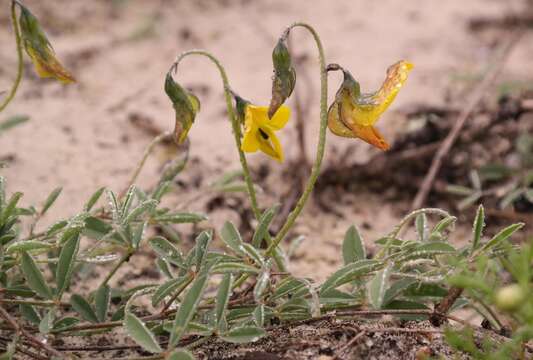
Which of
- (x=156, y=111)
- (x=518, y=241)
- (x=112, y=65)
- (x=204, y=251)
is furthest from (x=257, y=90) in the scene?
(x=204, y=251)

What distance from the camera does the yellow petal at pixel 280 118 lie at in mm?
1354

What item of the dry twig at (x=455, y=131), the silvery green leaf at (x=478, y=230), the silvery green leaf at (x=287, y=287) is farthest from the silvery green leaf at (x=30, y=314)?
the dry twig at (x=455, y=131)

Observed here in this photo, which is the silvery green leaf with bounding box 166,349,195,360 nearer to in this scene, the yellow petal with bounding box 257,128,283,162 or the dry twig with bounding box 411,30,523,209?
the yellow petal with bounding box 257,128,283,162

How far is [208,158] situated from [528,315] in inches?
59.6

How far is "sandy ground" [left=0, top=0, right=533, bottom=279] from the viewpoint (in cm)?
220

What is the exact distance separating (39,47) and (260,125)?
0.49 metres

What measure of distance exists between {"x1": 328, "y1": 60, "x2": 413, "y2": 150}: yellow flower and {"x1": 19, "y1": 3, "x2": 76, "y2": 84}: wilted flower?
58 cm

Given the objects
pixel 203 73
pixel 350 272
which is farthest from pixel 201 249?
pixel 203 73

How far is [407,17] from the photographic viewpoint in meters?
3.25

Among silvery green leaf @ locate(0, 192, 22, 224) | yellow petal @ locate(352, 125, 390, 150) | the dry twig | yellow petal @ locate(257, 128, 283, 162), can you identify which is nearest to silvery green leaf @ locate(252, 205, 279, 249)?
yellow petal @ locate(257, 128, 283, 162)

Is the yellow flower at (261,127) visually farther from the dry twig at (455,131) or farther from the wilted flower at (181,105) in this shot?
the dry twig at (455,131)

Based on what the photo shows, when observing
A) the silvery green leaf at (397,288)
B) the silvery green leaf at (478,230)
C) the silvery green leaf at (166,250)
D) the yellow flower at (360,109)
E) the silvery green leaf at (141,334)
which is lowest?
the silvery green leaf at (141,334)

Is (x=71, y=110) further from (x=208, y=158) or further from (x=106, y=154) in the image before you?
(x=208, y=158)

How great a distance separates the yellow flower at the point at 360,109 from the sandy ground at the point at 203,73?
0.64m
